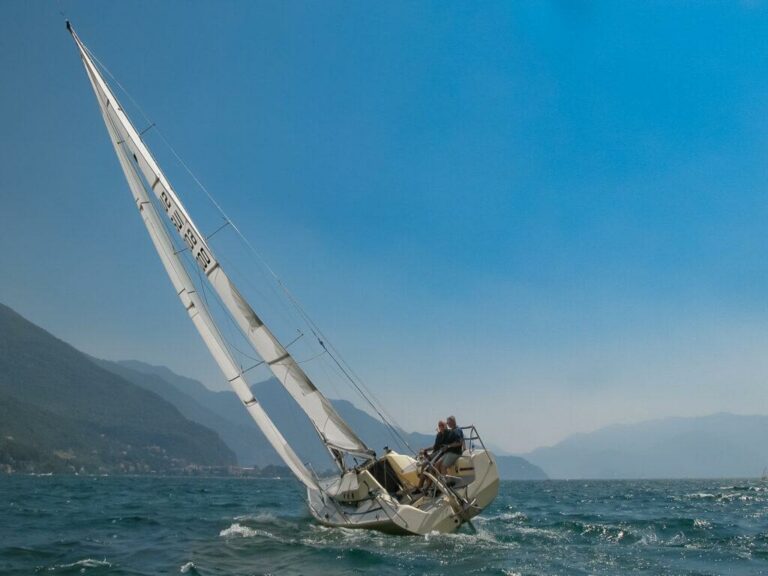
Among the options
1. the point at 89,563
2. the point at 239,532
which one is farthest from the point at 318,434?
the point at 89,563

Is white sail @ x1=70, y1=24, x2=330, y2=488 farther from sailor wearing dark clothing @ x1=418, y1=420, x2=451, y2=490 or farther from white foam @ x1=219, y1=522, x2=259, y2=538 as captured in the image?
sailor wearing dark clothing @ x1=418, y1=420, x2=451, y2=490

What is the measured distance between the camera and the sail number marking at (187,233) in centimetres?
1966

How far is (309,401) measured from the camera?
18.9 m

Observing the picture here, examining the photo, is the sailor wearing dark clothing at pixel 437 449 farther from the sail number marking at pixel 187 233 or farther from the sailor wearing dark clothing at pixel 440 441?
the sail number marking at pixel 187 233

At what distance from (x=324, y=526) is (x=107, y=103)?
50.7ft

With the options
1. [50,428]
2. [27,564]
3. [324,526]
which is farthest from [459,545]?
[50,428]

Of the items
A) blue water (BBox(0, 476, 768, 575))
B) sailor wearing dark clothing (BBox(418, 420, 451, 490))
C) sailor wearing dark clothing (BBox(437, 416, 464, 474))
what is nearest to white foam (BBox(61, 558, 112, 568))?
blue water (BBox(0, 476, 768, 575))

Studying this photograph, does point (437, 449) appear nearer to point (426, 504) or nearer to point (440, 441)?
point (440, 441)

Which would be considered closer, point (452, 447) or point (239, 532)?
point (452, 447)

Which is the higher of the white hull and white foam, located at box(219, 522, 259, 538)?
the white hull

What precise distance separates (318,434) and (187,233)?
24.7 ft

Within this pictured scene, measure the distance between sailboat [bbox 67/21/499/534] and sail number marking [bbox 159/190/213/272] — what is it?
3cm

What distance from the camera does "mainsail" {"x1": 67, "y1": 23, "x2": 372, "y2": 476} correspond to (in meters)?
18.9

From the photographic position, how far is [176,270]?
21328mm
